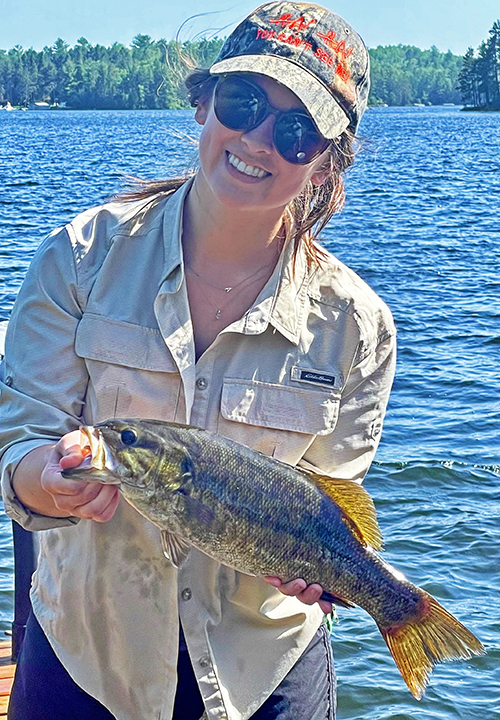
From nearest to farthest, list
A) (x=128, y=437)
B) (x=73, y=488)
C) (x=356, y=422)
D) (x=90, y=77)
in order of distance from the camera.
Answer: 1. (x=73, y=488)
2. (x=128, y=437)
3. (x=356, y=422)
4. (x=90, y=77)

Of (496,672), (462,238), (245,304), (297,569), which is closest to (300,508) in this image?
(297,569)

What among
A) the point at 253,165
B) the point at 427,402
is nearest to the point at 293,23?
the point at 253,165

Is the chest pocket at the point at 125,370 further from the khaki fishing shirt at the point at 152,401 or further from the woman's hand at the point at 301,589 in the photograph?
the woman's hand at the point at 301,589

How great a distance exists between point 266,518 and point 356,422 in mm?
507

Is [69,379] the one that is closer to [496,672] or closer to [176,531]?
[176,531]

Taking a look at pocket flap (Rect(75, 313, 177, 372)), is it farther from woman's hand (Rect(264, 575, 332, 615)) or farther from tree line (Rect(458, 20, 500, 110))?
tree line (Rect(458, 20, 500, 110))

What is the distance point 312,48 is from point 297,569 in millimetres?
1556

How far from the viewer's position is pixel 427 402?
12125mm

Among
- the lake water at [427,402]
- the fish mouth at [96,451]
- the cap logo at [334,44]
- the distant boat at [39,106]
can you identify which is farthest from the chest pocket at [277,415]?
the distant boat at [39,106]

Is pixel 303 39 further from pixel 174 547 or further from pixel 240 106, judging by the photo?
pixel 174 547

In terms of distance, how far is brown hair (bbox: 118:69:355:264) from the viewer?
326 cm

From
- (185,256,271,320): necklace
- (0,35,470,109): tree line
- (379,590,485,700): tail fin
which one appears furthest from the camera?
(0,35,470,109): tree line

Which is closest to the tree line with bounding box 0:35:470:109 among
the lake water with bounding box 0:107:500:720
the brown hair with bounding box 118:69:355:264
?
the lake water with bounding box 0:107:500:720

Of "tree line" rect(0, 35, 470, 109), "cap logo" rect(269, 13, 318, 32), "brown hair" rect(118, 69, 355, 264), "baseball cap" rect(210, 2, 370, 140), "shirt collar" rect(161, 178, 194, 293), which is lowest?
"tree line" rect(0, 35, 470, 109)
